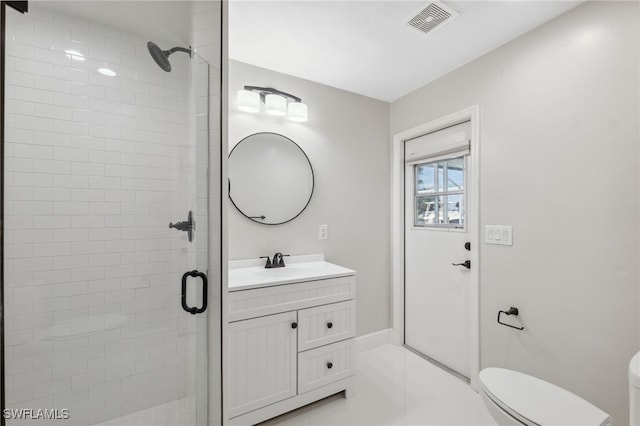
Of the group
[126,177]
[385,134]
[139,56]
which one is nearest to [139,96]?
[139,56]

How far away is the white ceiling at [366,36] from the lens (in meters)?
1.48

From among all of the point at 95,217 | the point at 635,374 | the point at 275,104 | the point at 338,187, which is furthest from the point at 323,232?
the point at 635,374

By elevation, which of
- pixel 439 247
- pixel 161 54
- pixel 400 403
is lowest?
pixel 400 403

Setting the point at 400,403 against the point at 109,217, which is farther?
the point at 400,403

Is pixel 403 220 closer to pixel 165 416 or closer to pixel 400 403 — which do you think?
pixel 400 403

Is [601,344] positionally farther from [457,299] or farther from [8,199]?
[8,199]

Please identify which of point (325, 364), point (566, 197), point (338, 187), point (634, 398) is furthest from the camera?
point (338, 187)

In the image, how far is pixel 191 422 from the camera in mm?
1256

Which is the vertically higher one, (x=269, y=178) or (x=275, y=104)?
(x=275, y=104)

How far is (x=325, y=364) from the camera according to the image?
1785 millimetres

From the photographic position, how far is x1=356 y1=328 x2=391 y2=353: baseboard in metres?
2.47

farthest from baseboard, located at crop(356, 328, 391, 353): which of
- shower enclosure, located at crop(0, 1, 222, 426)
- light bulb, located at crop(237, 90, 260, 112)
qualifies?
light bulb, located at crop(237, 90, 260, 112)

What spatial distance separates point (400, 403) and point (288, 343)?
0.84m

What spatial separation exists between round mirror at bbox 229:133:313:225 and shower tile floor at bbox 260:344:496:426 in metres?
1.26
